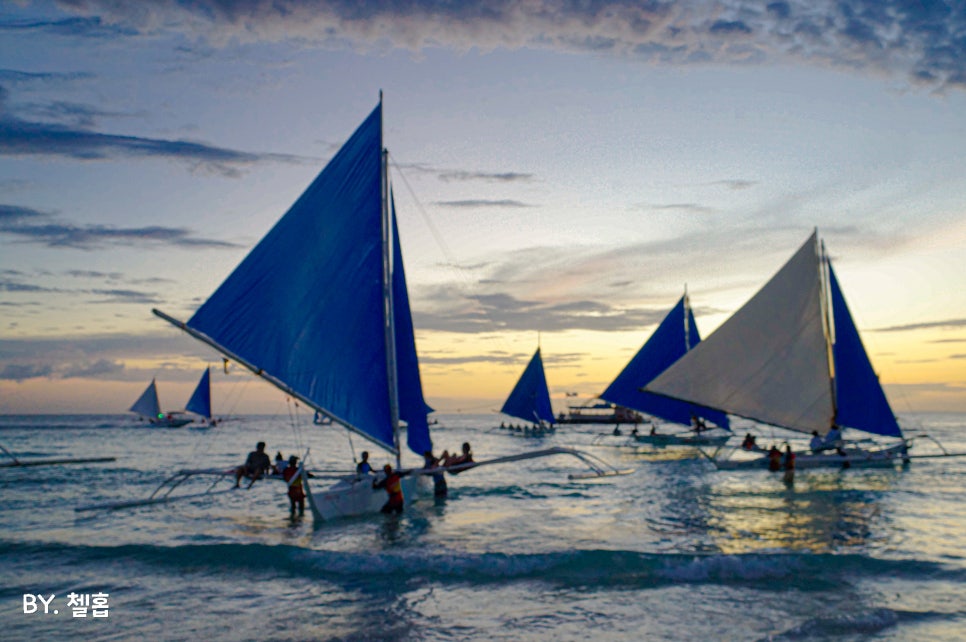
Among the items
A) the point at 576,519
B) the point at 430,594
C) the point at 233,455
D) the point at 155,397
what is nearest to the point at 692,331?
the point at 576,519

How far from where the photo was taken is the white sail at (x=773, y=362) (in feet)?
96.3

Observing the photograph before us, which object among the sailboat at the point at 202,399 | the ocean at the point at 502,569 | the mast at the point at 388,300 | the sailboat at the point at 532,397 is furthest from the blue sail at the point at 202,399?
the mast at the point at 388,300

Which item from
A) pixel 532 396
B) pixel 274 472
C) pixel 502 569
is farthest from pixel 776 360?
pixel 532 396

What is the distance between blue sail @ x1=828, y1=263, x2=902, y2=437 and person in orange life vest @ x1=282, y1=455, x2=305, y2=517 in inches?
934

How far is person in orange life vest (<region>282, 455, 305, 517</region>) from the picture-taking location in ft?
66.2

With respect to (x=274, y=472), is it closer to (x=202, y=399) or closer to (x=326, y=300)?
(x=326, y=300)

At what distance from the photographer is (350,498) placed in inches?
786

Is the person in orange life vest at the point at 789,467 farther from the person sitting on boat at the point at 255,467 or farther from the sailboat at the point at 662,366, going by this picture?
the person sitting on boat at the point at 255,467

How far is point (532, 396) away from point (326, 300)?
68325 millimetres

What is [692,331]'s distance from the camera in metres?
52.5

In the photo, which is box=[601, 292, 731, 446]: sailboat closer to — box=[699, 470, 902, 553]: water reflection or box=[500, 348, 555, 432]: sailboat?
box=[699, 470, 902, 553]: water reflection

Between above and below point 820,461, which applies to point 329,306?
above

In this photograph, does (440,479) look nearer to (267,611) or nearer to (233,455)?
(267,611)

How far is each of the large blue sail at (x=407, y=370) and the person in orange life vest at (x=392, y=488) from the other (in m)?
1.04
